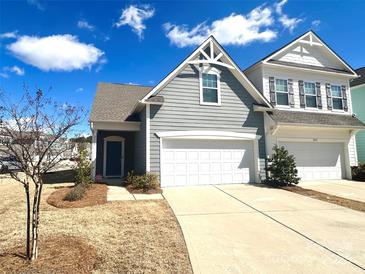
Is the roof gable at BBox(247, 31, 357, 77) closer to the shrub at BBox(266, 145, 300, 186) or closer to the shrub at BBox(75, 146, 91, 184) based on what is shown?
the shrub at BBox(266, 145, 300, 186)

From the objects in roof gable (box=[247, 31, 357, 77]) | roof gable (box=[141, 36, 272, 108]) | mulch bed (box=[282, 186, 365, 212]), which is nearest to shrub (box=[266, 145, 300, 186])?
mulch bed (box=[282, 186, 365, 212])

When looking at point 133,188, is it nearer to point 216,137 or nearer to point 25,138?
point 216,137

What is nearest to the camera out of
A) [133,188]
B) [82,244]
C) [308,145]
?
[82,244]

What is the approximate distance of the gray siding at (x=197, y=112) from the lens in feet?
41.3

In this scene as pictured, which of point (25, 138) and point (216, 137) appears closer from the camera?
point (25, 138)

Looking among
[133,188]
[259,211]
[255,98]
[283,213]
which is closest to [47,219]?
[133,188]

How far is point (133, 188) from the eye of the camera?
1148cm

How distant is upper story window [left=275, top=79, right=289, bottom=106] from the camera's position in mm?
15539

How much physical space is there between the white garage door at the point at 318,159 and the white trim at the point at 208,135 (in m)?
2.57

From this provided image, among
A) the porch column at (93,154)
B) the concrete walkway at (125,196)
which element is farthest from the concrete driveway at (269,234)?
the porch column at (93,154)

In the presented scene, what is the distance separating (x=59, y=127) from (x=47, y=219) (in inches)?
112

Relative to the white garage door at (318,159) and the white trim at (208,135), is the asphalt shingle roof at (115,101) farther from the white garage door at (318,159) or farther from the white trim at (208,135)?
the white garage door at (318,159)

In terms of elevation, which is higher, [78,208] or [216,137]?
[216,137]

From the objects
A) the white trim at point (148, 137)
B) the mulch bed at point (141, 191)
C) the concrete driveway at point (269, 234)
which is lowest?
the concrete driveway at point (269, 234)
